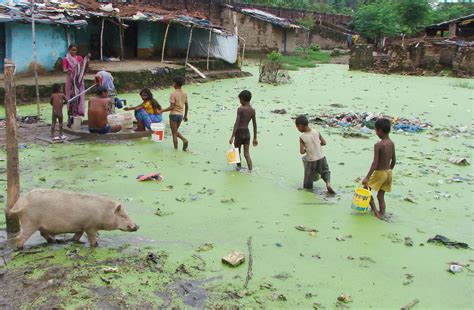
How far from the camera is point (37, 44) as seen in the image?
14453 millimetres

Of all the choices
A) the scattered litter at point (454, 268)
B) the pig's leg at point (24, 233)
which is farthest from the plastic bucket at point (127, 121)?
the scattered litter at point (454, 268)

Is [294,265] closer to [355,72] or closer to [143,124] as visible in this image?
[143,124]

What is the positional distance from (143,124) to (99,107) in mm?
979

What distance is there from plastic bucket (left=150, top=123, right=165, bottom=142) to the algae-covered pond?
0.57 ft

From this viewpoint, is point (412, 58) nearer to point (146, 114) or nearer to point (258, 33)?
point (258, 33)

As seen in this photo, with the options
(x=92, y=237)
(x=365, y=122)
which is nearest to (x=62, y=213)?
(x=92, y=237)

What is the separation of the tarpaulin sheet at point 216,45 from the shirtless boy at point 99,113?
1197 cm

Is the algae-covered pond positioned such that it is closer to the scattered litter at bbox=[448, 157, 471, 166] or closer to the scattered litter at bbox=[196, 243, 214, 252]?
the scattered litter at bbox=[196, 243, 214, 252]

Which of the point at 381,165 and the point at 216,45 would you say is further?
the point at 216,45

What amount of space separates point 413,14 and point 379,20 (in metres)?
2.62

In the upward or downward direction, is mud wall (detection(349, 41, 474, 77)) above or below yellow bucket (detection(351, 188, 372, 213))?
above

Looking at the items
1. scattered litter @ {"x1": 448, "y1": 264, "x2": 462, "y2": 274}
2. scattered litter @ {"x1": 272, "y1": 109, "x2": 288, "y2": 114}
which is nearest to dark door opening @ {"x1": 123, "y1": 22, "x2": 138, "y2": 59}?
scattered litter @ {"x1": 272, "y1": 109, "x2": 288, "y2": 114}

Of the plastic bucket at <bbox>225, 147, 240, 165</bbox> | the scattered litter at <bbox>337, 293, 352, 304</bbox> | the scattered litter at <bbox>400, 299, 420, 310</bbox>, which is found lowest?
the scattered litter at <bbox>400, 299, 420, 310</bbox>

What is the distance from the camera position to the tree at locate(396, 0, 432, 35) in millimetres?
32469
